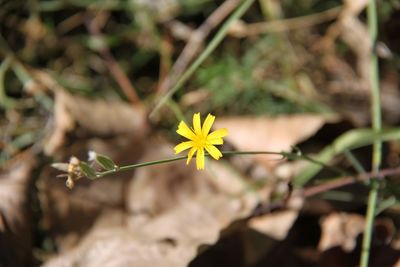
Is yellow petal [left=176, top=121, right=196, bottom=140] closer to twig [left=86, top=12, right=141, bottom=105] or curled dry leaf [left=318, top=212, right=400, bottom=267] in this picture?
curled dry leaf [left=318, top=212, right=400, bottom=267]

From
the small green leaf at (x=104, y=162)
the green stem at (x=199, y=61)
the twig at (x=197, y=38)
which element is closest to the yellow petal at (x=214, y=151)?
the small green leaf at (x=104, y=162)

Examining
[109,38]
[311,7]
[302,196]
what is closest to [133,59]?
[109,38]

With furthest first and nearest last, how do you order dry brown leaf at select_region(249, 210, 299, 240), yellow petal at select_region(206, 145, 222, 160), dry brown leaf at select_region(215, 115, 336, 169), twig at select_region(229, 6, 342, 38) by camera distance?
twig at select_region(229, 6, 342, 38), dry brown leaf at select_region(215, 115, 336, 169), dry brown leaf at select_region(249, 210, 299, 240), yellow petal at select_region(206, 145, 222, 160)

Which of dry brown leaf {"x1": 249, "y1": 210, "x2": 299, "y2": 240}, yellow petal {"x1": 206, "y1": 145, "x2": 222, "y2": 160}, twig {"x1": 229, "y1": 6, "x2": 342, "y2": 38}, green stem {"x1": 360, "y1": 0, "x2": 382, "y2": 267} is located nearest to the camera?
yellow petal {"x1": 206, "y1": 145, "x2": 222, "y2": 160}

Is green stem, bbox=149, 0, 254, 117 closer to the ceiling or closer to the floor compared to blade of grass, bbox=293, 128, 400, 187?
closer to the ceiling

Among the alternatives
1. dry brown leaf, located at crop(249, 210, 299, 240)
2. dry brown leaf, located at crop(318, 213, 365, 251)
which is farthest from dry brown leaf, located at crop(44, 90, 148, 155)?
dry brown leaf, located at crop(318, 213, 365, 251)

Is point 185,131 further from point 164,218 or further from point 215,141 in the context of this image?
point 164,218

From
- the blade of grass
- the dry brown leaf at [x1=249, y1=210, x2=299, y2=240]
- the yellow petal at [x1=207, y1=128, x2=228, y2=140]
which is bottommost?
the yellow petal at [x1=207, y1=128, x2=228, y2=140]
